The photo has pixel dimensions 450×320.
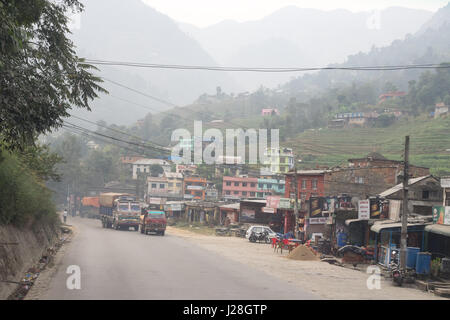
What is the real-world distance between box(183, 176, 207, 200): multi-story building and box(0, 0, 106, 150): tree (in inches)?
3430

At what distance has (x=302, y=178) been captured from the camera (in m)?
62.4

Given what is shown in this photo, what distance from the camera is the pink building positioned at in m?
104

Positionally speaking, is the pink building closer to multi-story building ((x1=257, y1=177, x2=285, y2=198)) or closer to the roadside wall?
multi-story building ((x1=257, y1=177, x2=285, y2=198))

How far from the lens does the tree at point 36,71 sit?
11.4 meters

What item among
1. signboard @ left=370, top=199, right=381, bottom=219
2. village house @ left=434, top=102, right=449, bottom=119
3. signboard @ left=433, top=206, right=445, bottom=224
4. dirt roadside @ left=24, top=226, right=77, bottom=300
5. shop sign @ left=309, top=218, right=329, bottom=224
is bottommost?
shop sign @ left=309, top=218, right=329, bottom=224

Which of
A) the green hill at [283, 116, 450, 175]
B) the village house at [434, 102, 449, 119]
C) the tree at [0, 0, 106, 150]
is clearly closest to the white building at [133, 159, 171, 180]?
the green hill at [283, 116, 450, 175]

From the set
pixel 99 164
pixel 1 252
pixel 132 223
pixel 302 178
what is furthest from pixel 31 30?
pixel 99 164

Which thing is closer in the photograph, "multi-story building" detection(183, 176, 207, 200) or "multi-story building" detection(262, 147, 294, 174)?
"multi-story building" detection(183, 176, 207, 200)

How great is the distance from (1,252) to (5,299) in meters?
2.68

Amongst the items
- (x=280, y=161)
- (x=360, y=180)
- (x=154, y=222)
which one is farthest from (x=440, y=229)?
(x=280, y=161)

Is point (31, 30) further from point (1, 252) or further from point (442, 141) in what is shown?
point (442, 141)

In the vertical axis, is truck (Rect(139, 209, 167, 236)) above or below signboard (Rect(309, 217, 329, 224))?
below
